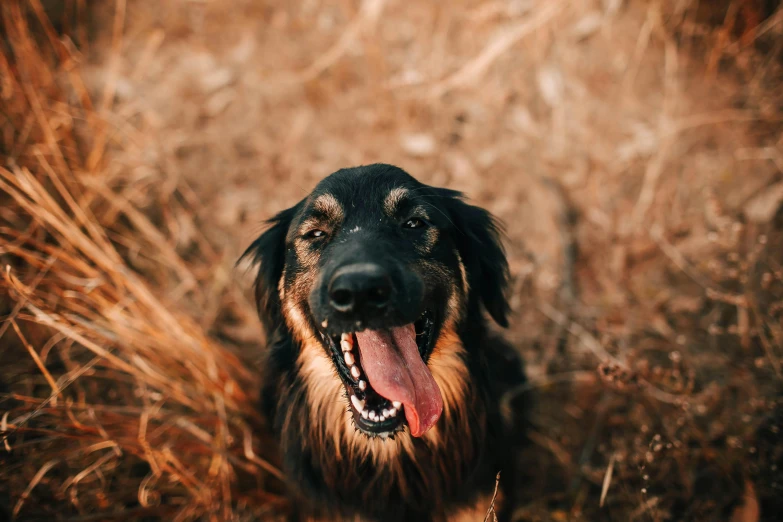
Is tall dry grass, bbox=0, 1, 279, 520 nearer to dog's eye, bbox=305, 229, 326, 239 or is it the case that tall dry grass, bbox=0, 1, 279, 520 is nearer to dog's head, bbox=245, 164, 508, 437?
dog's head, bbox=245, 164, 508, 437

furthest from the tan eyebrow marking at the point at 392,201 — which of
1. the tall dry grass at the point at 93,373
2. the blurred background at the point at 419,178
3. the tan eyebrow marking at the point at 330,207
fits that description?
the tall dry grass at the point at 93,373

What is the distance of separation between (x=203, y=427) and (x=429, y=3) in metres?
4.19

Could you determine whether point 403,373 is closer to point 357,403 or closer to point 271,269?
point 357,403

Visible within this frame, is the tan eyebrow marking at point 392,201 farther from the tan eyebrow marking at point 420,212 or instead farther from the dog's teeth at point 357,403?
the dog's teeth at point 357,403

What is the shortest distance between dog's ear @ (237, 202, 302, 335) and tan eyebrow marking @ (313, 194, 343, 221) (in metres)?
0.27

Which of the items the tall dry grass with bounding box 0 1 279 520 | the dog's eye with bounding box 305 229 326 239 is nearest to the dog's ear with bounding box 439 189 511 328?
the dog's eye with bounding box 305 229 326 239

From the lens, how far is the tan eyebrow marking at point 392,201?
239 cm

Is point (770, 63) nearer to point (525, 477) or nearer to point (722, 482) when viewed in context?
point (722, 482)

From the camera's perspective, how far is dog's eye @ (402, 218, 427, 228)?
243 centimetres

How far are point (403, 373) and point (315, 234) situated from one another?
806mm

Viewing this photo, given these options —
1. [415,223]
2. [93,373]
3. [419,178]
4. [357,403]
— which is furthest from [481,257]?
[93,373]

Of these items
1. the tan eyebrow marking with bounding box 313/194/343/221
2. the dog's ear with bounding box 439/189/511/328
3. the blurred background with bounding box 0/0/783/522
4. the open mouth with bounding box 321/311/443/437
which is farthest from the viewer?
the blurred background with bounding box 0/0/783/522

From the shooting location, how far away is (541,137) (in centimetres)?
445

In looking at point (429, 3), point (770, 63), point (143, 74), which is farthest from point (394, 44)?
point (770, 63)
